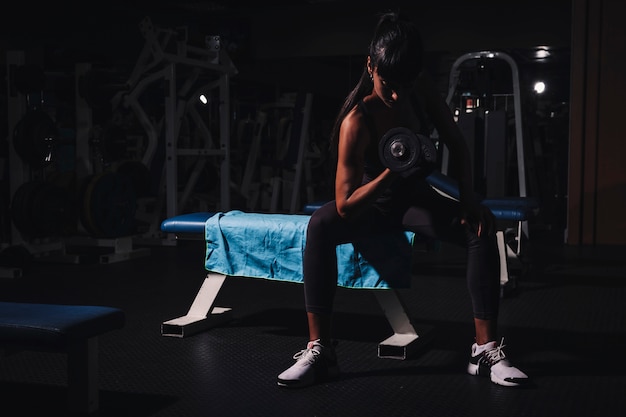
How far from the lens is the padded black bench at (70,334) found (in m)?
1.52

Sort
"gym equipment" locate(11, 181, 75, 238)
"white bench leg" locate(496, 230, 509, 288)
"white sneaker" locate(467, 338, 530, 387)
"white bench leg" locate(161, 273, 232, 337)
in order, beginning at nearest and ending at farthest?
"white sneaker" locate(467, 338, 530, 387) → "white bench leg" locate(161, 273, 232, 337) → "white bench leg" locate(496, 230, 509, 288) → "gym equipment" locate(11, 181, 75, 238)

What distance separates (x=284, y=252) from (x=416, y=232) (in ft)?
1.72

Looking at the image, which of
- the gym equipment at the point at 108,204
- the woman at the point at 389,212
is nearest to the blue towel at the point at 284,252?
the woman at the point at 389,212

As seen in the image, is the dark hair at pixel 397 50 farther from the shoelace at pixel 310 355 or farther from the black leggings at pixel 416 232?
the shoelace at pixel 310 355

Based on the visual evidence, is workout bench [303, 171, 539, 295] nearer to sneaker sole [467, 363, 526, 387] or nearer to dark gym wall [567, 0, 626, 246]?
sneaker sole [467, 363, 526, 387]

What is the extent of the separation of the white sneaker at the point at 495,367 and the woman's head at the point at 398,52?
74cm

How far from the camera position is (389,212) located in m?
1.96

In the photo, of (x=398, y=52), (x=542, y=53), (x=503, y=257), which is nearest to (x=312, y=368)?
(x=398, y=52)

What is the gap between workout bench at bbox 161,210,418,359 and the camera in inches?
85.9

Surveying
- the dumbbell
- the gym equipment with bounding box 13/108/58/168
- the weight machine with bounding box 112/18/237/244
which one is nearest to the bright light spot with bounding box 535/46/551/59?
the weight machine with bounding box 112/18/237/244

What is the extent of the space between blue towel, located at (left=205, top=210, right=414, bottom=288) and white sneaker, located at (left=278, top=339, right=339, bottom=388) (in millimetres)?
337

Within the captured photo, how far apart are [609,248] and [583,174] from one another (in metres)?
0.56

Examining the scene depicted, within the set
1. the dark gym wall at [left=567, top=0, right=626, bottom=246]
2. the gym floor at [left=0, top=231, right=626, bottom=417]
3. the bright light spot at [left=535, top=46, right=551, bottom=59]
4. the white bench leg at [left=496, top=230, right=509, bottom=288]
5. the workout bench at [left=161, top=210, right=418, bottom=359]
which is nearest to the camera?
the gym floor at [left=0, top=231, right=626, bottom=417]

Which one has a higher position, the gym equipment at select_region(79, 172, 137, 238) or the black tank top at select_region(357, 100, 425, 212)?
→ the black tank top at select_region(357, 100, 425, 212)
